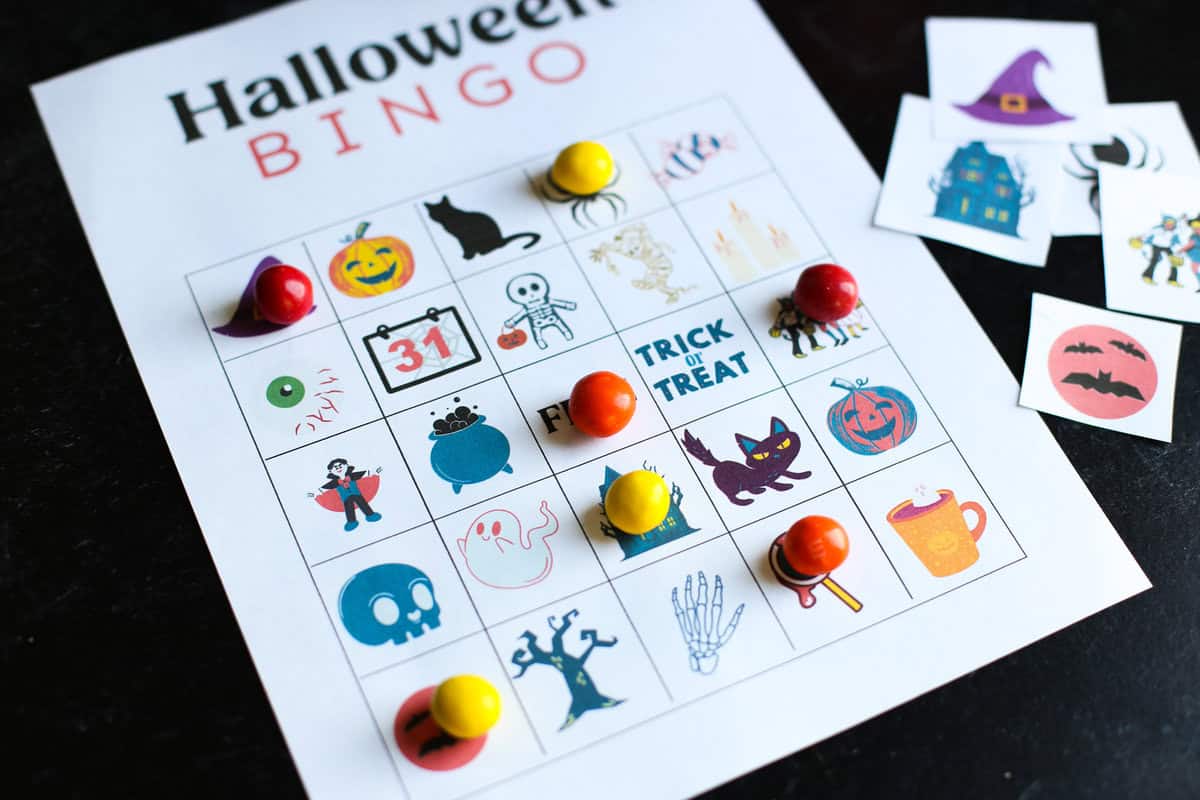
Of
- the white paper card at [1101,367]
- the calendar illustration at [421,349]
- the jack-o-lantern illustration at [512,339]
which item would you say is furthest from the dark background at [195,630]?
the jack-o-lantern illustration at [512,339]

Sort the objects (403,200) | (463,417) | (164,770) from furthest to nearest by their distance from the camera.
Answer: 1. (403,200)
2. (463,417)
3. (164,770)

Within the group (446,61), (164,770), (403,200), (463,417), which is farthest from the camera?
(446,61)

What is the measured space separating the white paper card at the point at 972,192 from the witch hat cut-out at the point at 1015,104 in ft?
0.13

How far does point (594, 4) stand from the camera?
1288 mm

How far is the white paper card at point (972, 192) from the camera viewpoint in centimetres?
113

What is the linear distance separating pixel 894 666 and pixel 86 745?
0.68 metres

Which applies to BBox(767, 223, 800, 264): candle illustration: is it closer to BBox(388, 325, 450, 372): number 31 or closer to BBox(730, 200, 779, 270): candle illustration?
BBox(730, 200, 779, 270): candle illustration

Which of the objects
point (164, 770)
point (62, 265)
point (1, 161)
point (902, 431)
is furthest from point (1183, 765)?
point (1, 161)

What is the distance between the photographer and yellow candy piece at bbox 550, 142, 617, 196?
1.12 m

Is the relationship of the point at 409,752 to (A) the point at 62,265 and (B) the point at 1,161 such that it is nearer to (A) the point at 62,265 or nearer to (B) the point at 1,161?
(A) the point at 62,265

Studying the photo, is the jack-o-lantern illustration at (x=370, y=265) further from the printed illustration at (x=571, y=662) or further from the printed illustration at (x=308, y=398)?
the printed illustration at (x=571, y=662)

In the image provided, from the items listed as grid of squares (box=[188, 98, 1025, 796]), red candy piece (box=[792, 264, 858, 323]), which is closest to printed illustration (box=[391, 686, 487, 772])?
grid of squares (box=[188, 98, 1025, 796])

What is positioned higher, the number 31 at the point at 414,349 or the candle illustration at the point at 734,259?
the number 31 at the point at 414,349

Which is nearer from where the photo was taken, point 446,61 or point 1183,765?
point 1183,765
